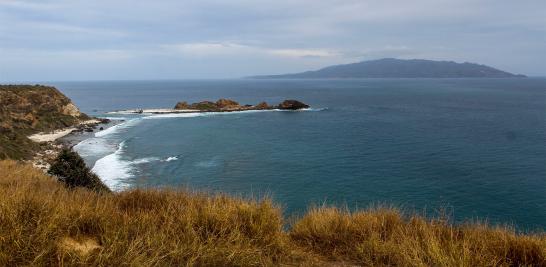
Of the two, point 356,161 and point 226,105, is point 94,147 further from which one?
point 226,105

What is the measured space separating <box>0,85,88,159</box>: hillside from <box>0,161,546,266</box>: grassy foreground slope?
5277cm

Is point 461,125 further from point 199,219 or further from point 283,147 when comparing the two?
point 199,219

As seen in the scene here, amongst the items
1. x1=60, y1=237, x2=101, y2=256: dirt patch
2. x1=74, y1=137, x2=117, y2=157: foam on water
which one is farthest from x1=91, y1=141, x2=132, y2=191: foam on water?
x1=60, y1=237, x2=101, y2=256: dirt patch

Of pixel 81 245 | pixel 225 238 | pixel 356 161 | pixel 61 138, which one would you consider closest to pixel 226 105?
pixel 61 138

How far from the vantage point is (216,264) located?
4.86 m

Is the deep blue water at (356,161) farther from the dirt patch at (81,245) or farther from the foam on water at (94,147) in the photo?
the dirt patch at (81,245)

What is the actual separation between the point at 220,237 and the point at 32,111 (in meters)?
79.5

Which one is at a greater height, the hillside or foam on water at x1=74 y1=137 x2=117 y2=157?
the hillside

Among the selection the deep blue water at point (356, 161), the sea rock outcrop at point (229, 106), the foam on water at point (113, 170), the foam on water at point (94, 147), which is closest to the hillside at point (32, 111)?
the foam on water at point (94, 147)

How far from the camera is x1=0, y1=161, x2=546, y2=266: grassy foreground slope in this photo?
15.5 feet

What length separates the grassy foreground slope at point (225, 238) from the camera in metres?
4.71

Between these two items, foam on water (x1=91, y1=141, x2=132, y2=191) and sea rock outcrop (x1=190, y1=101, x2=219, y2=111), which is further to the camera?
sea rock outcrop (x1=190, y1=101, x2=219, y2=111)

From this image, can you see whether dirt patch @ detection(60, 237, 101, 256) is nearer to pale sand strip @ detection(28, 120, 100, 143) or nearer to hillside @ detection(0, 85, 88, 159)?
hillside @ detection(0, 85, 88, 159)

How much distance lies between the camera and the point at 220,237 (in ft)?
18.1
